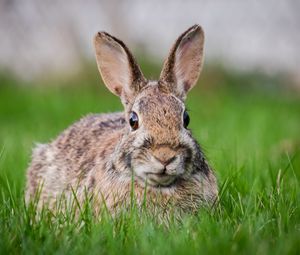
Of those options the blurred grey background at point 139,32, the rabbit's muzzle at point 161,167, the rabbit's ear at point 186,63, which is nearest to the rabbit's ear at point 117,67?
the rabbit's ear at point 186,63

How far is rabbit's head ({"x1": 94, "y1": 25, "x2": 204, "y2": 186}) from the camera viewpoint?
3.42 m

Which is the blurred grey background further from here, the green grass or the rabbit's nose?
the rabbit's nose

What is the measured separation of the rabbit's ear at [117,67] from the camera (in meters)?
4.05

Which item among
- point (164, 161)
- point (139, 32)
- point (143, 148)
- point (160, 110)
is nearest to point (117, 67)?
point (160, 110)

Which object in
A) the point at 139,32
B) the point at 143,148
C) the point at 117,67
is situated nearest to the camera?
the point at 143,148

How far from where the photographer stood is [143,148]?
3.46 metres

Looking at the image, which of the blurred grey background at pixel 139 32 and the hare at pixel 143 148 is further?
the blurred grey background at pixel 139 32

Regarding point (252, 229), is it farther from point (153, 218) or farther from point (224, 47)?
point (224, 47)

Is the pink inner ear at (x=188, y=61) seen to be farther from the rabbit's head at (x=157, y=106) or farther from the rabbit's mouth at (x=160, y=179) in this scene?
the rabbit's mouth at (x=160, y=179)

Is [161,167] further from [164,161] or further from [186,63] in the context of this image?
[186,63]

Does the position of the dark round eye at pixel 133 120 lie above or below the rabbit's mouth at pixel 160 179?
above

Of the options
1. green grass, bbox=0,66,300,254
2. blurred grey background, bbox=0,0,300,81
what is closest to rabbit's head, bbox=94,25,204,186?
green grass, bbox=0,66,300,254

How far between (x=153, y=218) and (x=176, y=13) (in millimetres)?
8098

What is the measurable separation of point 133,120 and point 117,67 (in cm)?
61
